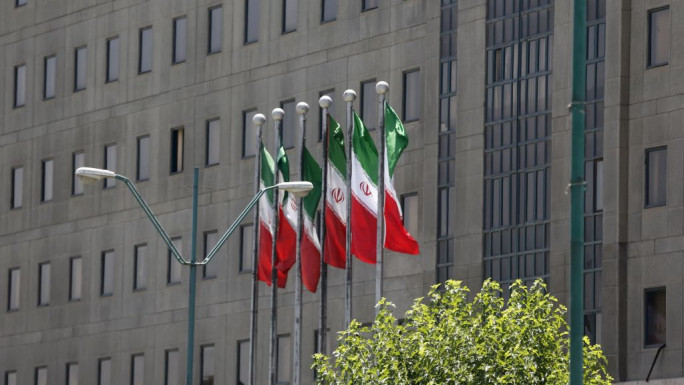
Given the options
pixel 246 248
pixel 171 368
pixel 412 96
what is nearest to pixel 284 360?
pixel 246 248

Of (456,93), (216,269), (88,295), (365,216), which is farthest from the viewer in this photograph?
(88,295)

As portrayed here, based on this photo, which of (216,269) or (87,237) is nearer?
(216,269)

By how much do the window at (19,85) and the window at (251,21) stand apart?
45.5ft

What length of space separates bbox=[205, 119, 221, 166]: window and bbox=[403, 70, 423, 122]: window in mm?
8990

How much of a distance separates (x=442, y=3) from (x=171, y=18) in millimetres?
14034

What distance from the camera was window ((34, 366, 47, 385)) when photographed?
69.8 metres

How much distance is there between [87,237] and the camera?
221 feet

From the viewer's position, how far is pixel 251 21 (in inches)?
2411

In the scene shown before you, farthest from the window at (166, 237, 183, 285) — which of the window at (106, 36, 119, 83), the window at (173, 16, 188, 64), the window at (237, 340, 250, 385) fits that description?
the window at (106, 36, 119, 83)

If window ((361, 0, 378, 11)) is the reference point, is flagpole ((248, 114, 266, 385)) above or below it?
below

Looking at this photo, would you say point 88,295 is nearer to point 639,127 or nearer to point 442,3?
point 442,3

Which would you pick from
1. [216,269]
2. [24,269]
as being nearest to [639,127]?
[216,269]

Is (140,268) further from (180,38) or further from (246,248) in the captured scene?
(180,38)

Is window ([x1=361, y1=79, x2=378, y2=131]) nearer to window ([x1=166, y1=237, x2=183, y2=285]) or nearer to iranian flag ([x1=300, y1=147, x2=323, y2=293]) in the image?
iranian flag ([x1=300, y1=147, x2=323, y2=293])
